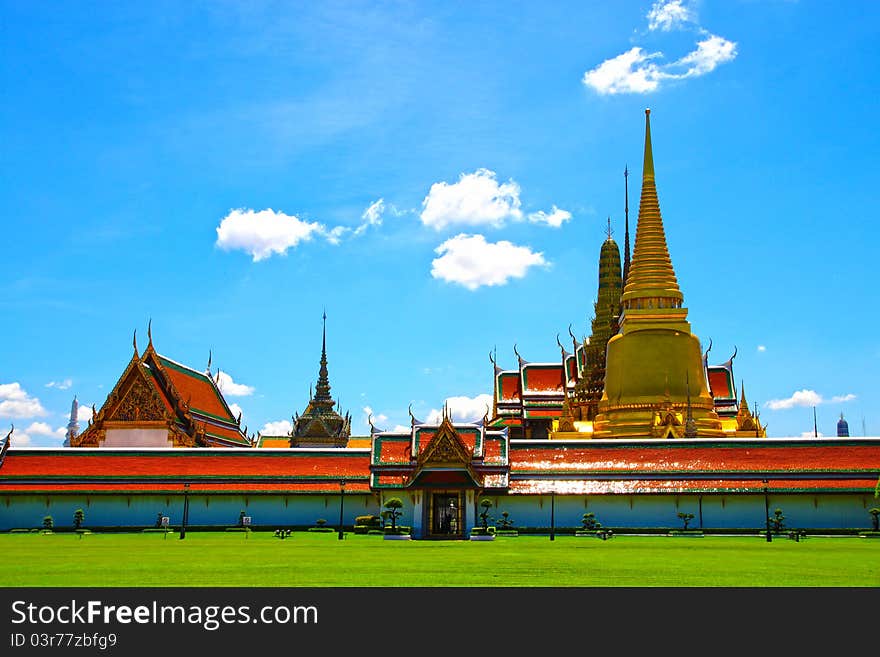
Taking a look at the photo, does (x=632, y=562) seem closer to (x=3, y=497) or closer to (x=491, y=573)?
(x=491, y=573)

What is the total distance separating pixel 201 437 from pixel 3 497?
14432mm

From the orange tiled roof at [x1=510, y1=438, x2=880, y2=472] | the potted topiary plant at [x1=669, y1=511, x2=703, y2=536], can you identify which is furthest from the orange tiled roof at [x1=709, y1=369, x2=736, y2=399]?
the potted topiary plant at [x1=669, y1=511, x2=703, y2=536]

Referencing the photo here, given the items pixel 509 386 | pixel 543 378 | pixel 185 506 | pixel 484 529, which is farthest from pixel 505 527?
pixel 509 386

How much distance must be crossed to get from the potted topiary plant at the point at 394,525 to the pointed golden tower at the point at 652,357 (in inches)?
740

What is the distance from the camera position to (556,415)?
7256 cm

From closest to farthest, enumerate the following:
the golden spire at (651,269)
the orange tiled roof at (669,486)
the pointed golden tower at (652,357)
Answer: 1. the orange tiled roof at (669,486)
2. the pointed golden tower at (652,357)
3. the golden spire at (651,269)

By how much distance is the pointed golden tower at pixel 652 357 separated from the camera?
5628 centimetres

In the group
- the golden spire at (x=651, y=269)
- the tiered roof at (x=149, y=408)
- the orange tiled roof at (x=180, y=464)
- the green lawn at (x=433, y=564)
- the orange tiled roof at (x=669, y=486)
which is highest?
the golden spire at (x=651, y=269)

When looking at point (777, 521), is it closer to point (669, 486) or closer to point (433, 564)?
point (669, 486)

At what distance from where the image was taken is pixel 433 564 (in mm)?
22859

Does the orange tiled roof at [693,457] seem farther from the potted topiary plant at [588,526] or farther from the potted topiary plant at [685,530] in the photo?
the potted topiary plant at [588,526]

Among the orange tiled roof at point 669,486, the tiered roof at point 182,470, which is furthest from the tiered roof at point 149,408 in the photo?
the orange tiled roof at point 669,486

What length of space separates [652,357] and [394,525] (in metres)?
25.0
